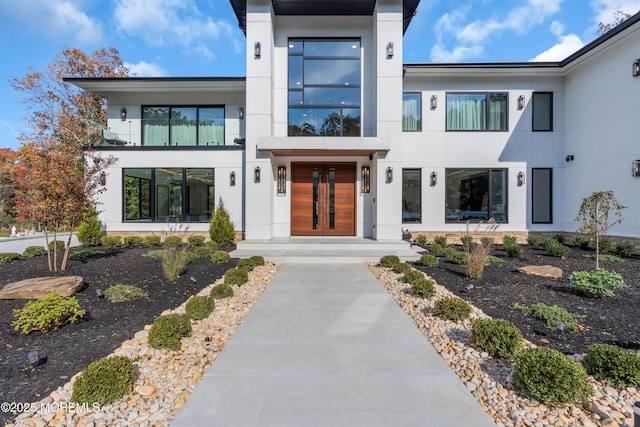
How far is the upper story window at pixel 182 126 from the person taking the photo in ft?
39.6

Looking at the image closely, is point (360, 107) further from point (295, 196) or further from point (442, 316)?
point (442, 316)

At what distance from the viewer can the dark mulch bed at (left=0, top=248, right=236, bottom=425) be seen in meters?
2.80

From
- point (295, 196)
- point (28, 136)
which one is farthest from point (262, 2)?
point (28, 136)

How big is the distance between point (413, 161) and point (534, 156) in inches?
181

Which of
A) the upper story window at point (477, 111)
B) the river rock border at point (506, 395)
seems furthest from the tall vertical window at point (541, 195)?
the river rock border at point (506, 395)

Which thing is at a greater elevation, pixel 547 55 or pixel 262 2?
pixel 547 55

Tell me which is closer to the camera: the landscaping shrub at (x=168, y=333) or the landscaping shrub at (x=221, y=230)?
the landscaping shrub at (x=168, y=333)

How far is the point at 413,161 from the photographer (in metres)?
11.6

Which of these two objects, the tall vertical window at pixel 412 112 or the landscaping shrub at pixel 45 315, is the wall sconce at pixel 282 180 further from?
the landscaping shrub at pixel 45 315

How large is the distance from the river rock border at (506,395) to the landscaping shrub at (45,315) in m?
4.61

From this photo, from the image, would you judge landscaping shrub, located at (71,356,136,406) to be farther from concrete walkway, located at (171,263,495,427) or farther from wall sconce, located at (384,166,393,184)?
wall sconce, located at (384,166,393,184)

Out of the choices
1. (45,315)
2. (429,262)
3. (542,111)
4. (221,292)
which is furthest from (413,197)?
(45,315)

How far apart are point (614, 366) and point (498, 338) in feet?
2.97

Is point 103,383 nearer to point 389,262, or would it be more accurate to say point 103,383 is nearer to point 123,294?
point 123,294
